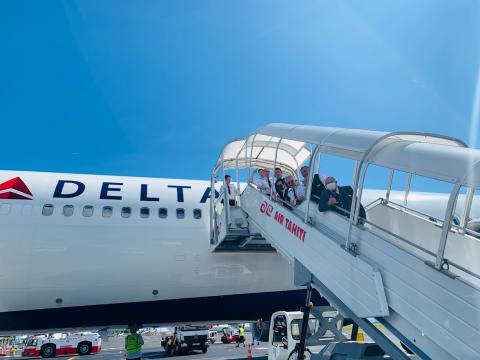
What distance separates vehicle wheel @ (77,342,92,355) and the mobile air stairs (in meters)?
25.4

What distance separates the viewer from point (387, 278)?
421 cm

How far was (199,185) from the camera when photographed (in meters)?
10.8

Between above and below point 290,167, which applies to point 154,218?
below

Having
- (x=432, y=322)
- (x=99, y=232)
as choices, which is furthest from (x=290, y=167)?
(x=432, y=322)

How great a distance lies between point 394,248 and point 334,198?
1478mm

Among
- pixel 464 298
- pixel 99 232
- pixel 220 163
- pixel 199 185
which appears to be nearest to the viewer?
pixel 464 298

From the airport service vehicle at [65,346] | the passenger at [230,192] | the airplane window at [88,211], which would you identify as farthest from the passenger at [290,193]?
the airport service vehicle at [65,346]

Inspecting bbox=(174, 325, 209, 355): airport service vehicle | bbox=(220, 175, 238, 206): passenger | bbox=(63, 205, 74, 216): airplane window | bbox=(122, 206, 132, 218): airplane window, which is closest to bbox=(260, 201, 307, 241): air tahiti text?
bbox=(220, 175, 238, 206): passenger

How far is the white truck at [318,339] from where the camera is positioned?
6.45 metres

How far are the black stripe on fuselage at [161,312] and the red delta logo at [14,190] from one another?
102 inches

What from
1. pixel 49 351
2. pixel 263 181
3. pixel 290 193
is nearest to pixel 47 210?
pixel 263 181

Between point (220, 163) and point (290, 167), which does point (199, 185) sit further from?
point (290, 167)

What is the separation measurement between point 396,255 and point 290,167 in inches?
220

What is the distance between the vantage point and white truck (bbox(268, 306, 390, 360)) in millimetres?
6445
